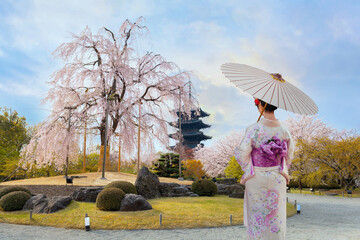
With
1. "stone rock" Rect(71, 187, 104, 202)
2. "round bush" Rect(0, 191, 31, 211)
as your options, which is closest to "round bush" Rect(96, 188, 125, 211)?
"stone rock" Rect(71, 187, 104, 202)

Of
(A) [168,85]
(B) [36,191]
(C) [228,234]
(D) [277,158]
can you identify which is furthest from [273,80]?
(A) [168,85]

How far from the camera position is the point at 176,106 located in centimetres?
2392

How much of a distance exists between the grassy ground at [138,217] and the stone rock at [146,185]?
3031 mm

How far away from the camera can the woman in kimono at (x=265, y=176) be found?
13.9 feet

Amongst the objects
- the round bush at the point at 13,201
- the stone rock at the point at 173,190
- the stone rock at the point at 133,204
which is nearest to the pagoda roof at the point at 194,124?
the stone rock at the point at 173,190

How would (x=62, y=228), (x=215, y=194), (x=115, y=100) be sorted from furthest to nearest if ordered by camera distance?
(x=115, y=100) → (x=215, y=194) → (x=62, y=228)

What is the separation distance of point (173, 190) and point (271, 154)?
1344 cm

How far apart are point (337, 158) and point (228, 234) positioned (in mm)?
20082

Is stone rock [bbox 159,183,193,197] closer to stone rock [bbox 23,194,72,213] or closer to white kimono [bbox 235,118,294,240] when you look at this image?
stone rock [bbox 23,194,72,213]

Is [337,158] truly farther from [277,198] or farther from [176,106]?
[277,198]

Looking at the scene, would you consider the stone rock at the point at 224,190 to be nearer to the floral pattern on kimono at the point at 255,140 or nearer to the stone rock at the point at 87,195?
the stone rock at the point at 87,195

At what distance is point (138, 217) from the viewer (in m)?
9.86

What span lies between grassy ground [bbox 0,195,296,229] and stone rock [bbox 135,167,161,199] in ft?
9.95

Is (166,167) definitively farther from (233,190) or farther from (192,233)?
(192,233)
